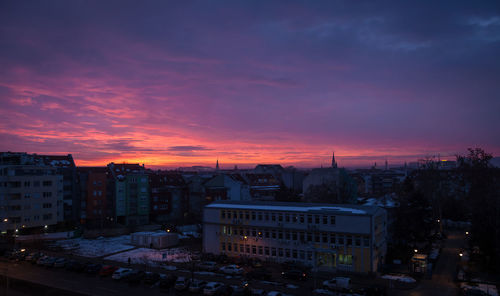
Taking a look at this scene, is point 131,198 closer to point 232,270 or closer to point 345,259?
point 232,270

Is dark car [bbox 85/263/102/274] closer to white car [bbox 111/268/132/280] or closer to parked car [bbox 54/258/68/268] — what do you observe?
white car [bbox 111/268/132/280]

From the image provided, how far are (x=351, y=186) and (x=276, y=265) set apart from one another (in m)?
44.4

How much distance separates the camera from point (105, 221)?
6862cm

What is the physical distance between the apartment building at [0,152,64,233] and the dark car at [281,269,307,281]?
156ft

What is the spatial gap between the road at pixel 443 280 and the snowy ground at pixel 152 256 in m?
25.4

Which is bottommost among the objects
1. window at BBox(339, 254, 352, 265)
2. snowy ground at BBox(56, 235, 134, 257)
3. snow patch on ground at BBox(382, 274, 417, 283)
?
snowy ground at BBox(56, 235, 134, 257)

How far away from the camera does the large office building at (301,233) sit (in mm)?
35438

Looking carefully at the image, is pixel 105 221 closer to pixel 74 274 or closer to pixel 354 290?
pixel 74 274

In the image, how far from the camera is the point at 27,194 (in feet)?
191

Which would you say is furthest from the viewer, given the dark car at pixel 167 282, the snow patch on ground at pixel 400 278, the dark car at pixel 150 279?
the snow patch on ground at pixel 400 278

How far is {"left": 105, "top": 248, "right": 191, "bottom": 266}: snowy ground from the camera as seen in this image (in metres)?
41.6

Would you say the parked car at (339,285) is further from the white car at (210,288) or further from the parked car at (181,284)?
the parked car at (181,284)

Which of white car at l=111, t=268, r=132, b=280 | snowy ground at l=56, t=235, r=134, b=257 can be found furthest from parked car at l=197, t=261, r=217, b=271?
snowy ground at l=56, t=235, r=134, b=257

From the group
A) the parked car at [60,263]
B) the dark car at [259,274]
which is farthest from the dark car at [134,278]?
the dark car at [259,274]
